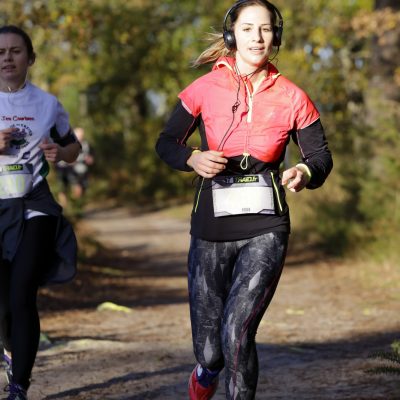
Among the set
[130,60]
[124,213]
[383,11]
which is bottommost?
[124,213]

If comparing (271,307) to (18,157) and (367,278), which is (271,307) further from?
(18,157)

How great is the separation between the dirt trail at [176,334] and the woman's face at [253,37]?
215cm

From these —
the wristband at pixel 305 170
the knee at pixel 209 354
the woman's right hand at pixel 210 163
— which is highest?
the woman's right hand at pixel 210 163

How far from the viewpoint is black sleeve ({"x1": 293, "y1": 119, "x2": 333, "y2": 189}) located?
179 inches

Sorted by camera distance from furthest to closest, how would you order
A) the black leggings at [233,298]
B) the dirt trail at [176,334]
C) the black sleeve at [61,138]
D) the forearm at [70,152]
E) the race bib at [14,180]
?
the dirt trail at [176,334], the black sleeve at [61,138], the forearm at [70,152], the race bib at [14,180], the black leggings at [233,298]

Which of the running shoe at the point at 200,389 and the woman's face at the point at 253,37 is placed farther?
the running shoe at the point at 200,389

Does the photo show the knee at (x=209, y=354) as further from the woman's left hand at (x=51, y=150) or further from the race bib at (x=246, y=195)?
the woman's left hand at (x=51, y=150)

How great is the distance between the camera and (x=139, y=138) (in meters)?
35.1

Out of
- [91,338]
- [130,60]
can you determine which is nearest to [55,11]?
[91,338]

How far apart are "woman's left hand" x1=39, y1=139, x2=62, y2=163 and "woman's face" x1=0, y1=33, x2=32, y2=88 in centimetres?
36

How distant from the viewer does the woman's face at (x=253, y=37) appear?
4.60 meters

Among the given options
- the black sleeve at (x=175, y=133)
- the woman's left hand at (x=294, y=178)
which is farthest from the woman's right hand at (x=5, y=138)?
the woman's left hand at (x=294, y=178)

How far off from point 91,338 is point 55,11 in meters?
5.34

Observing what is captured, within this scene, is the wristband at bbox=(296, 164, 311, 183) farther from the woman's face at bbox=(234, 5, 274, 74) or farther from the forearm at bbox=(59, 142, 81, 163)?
the forearm at bbox=(59, 142, 81, 163)
